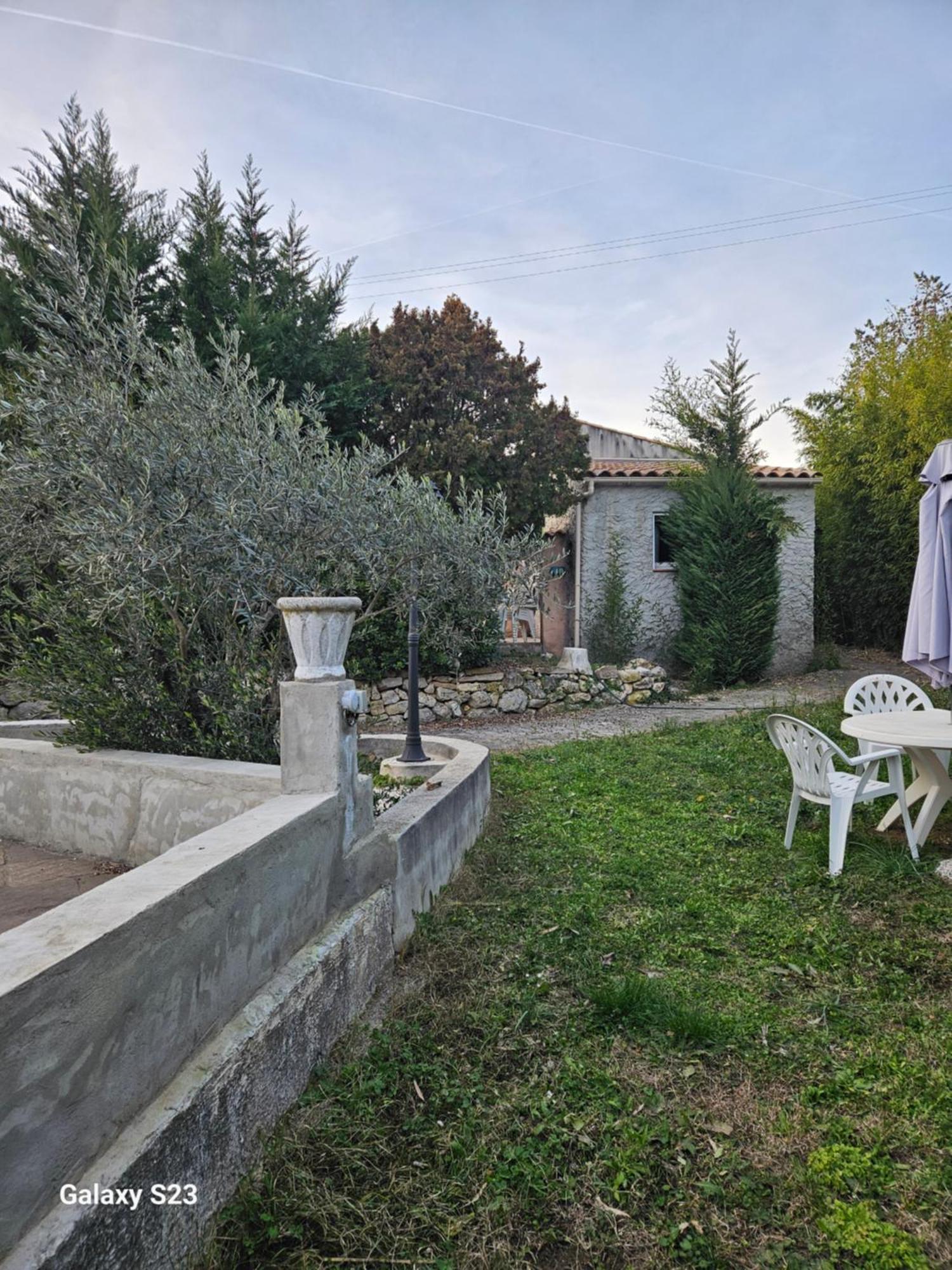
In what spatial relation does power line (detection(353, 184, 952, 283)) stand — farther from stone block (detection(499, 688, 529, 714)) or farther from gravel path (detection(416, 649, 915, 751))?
gravel path (detection(416, 649, 915, 751))

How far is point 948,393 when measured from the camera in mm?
11438

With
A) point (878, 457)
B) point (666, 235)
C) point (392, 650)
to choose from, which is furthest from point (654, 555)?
point (392, 650)

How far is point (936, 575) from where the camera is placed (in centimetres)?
432

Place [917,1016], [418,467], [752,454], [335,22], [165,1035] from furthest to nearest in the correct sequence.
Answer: [752,454]
[418,467]
[335,22]
[917,1016]
[165,1035]

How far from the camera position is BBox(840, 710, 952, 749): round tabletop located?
390 centimetres

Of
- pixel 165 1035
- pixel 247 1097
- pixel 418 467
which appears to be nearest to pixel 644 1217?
pixel 247 1097

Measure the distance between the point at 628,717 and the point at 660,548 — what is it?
501 cm

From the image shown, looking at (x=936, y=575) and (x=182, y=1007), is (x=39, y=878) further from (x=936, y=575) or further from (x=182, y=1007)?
(x=936, y=575)

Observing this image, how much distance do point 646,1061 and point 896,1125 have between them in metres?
0.73

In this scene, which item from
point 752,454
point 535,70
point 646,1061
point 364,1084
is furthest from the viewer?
point 752,454

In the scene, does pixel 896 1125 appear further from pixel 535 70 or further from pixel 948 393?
pixel 948 393

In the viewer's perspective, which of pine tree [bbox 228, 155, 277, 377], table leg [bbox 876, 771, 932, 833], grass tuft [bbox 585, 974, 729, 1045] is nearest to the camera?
grass tuft [bbox 585, 974, 729, 1045]

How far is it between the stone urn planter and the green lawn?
1.32 m

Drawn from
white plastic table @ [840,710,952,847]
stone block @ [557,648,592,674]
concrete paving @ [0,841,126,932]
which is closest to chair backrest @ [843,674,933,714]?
white plastic table @ [840,710,952,847]
